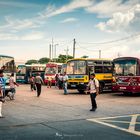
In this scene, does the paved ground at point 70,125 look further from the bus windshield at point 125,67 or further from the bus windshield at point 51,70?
the bus windshield at point 51,70

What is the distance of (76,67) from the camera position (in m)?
28.4

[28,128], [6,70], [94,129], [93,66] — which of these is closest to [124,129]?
[94,129]

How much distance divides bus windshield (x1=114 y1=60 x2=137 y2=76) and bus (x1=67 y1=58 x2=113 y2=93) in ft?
5.51

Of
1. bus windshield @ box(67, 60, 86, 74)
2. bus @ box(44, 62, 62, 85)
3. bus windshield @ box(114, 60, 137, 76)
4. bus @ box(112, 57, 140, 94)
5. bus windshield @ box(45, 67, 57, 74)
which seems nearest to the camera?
bus @ box(112, 57, 140, 94)

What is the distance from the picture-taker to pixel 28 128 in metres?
11.1

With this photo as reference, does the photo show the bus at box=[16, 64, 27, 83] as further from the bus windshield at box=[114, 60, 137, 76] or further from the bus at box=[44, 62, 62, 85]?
the bus windshield at box=[114, 60, 137, 76]

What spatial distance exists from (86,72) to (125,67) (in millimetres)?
3701

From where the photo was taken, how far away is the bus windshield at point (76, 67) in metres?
27.9

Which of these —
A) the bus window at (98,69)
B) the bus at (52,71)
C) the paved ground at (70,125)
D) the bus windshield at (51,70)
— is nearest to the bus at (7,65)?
the bus window at (98,69)

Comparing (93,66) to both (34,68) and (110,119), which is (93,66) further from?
(34,68)

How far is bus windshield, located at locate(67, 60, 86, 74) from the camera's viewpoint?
27.9 metres

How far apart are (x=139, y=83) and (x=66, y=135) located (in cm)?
1505

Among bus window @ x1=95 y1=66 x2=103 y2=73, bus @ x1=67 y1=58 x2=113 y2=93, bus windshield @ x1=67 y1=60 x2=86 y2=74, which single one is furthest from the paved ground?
bus window @ x1=95 y1=66 x2=103 y2=73

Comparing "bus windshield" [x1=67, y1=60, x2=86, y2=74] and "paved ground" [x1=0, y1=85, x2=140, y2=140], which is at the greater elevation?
"bus windshield" [x1=67, y1=60, x2=86, y2=74]
